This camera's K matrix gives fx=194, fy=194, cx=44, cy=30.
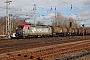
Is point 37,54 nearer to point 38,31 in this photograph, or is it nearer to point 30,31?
point 30,31

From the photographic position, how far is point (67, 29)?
63094mm

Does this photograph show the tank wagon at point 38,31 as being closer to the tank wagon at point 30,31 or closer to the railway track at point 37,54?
the tank wagon at point 30,31

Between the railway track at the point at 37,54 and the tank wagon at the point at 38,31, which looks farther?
the tank wagon at the point at 38,31

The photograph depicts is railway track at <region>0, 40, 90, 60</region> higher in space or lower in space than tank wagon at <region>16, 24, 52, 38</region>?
lower

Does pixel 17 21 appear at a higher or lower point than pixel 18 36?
higher

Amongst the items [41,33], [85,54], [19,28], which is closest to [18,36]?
[19,28]

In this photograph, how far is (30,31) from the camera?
43.9 m

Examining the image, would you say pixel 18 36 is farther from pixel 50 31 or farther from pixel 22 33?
pixel 50 31

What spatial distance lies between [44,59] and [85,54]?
3.97m

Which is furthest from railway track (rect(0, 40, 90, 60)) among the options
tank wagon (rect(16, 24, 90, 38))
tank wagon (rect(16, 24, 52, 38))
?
tank wagon (rect(16, 24, 90, 38))

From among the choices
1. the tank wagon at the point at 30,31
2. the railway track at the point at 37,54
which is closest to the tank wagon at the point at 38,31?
the tank wagon at the point at 30,31

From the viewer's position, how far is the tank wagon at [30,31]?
4250cm

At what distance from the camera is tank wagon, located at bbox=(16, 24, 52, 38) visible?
139 ft

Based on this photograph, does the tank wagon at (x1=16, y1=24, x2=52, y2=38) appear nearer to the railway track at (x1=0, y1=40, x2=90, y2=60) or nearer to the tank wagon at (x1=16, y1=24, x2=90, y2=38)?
the tank wagon at (x1=16, y1=24, x2=90, y2=38)
